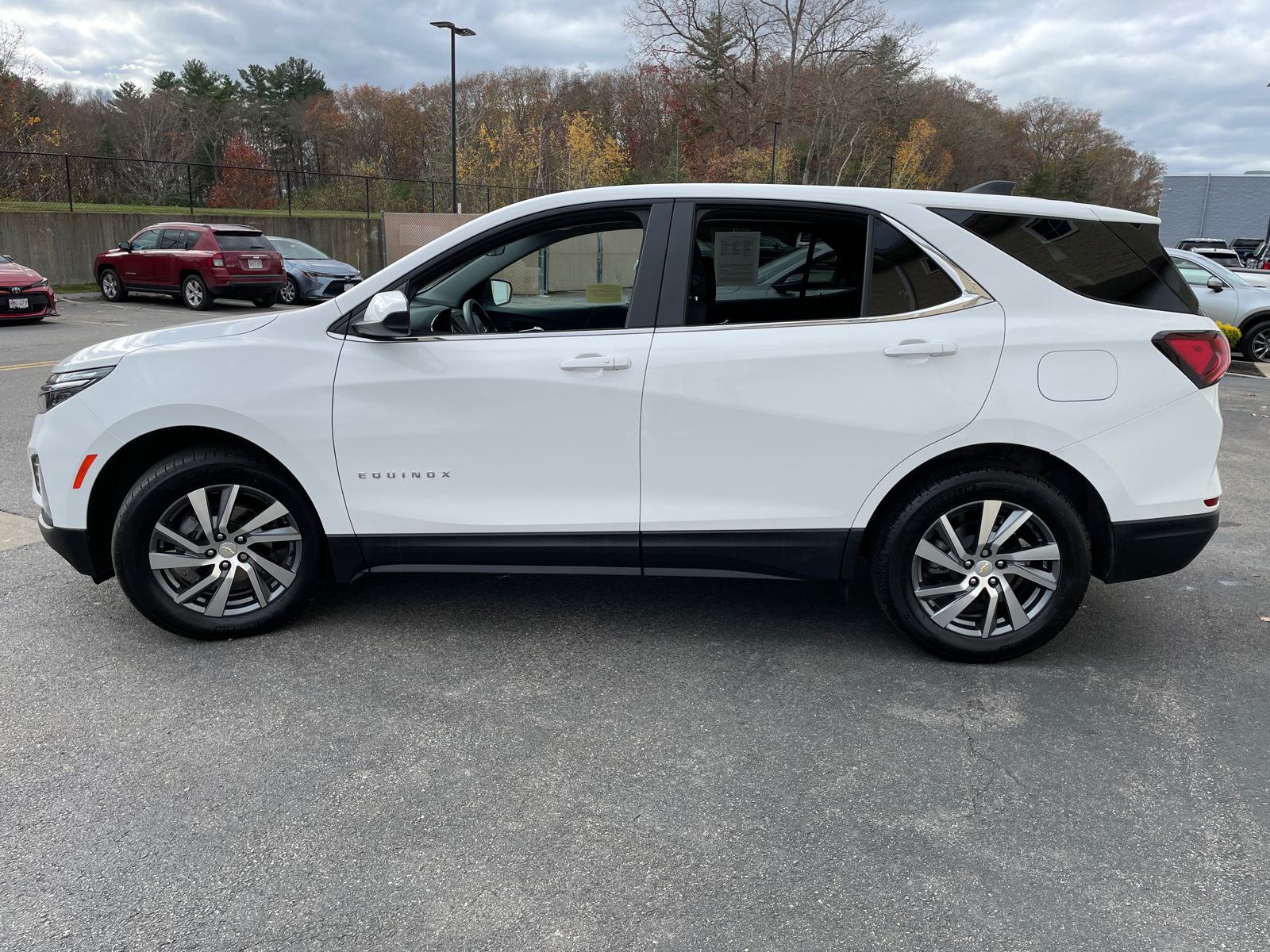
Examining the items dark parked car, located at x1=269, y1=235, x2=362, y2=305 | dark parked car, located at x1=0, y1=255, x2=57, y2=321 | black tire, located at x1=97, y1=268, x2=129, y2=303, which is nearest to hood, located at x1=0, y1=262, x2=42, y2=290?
dark parked car, located at x1=0, y1=255, x2=57, y2=321

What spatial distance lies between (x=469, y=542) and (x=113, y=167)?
34658mm

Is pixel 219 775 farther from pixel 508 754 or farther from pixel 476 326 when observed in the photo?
pixel 476 326

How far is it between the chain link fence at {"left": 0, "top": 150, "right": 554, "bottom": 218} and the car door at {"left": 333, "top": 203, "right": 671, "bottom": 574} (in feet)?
86.6

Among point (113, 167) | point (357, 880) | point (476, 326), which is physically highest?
point (113, 167)

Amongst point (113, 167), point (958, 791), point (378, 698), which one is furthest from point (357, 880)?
point (113, 167)

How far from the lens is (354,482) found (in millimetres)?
3557

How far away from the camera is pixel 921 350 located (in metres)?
3.33

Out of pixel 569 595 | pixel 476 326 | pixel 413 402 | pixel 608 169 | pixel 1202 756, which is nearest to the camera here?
pixel 1202 756

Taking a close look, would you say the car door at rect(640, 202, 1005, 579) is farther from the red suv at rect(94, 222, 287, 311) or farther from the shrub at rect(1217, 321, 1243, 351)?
the red suv at rect(94, 222, 287, 311)

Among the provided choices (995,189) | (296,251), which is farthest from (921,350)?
(296,251)

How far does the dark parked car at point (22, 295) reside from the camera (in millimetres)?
15633

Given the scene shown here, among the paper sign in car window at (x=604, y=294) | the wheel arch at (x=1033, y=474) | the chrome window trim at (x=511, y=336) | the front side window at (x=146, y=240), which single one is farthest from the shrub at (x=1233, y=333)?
the front side window at (x=146, y=240)

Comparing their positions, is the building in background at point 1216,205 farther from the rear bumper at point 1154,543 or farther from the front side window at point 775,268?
the front side window at point 775,268

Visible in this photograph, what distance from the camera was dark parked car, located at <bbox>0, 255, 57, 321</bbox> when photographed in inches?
615
